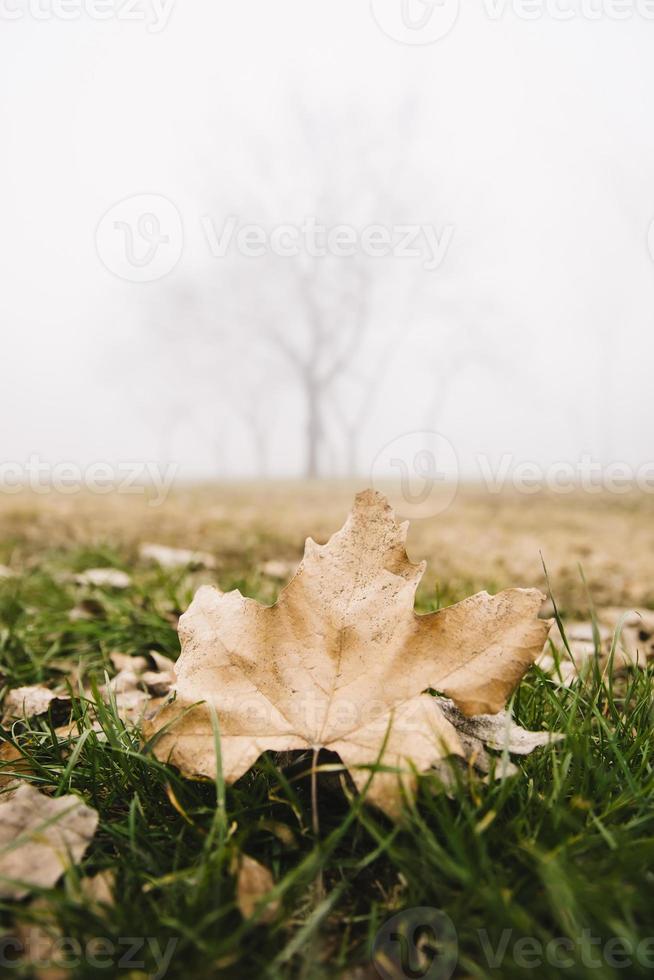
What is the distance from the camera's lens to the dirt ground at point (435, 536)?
2740mm

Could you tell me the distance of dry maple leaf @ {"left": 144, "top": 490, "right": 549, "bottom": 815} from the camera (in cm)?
78

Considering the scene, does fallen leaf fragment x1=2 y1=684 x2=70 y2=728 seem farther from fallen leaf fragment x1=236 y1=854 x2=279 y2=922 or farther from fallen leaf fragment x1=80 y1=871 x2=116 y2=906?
fallen leaf fragment x1=236 y1=854 x2=279 y2=922

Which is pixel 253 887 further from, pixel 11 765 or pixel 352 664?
pixel 11 765

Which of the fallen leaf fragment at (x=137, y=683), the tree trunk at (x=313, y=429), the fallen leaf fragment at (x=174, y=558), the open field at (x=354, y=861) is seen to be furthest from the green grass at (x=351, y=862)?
the tree trunk at (x=313, y=429)

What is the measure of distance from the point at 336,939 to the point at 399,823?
0.14m

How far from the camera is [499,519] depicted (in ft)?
15.7

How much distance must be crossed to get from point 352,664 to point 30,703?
0.74 meters

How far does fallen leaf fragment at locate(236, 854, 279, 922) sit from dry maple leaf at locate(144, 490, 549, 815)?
10 centimetres

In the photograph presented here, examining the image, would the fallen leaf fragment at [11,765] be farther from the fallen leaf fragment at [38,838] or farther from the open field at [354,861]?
the fallen leaf fragment at [38,838]

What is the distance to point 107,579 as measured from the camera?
2.25m

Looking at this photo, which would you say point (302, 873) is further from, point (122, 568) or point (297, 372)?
point (297, 372)

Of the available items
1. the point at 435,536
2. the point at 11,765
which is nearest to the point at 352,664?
the point at 11,765

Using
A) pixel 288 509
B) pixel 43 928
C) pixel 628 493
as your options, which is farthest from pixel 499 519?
pixel 43 928

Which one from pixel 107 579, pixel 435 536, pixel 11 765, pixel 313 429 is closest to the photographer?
pixel 11 765
